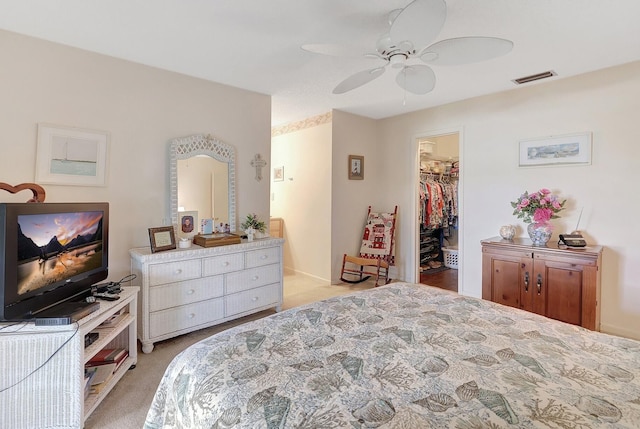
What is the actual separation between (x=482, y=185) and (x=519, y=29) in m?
1.89

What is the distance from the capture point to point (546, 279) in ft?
9.24

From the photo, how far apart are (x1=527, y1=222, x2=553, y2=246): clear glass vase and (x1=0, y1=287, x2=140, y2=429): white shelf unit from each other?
356cm

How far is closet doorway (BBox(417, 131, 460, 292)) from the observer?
4.86 metres

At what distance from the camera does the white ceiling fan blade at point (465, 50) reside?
1680 mm

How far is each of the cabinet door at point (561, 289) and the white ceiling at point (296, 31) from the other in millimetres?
1766

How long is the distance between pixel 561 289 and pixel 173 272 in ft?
10.8

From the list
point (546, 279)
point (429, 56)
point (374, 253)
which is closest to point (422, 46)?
point (429, 56)

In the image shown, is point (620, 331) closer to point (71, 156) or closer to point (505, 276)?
point (505, 276)

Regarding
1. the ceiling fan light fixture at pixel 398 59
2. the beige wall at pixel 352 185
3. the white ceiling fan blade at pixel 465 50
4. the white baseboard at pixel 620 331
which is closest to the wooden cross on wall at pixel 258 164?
the beige wall at pixel 352 185

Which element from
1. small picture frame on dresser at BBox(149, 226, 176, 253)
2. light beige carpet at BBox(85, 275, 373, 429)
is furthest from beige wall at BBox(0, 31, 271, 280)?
light beige carpet at BBox(85, 275, 373, 429)

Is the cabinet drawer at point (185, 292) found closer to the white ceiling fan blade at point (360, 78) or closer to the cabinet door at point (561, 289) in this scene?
the white ceiling fan blade at point (360, 78)

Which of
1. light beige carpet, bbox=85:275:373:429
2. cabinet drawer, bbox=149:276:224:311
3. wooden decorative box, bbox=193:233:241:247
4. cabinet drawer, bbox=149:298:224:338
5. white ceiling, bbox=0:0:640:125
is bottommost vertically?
light beige carpet, bbox=85:275:373:429

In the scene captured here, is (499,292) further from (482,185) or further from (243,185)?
(243,185)

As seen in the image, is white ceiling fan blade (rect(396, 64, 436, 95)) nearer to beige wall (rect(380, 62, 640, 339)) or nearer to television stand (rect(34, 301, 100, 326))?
beige wall (rect(380, 62, 640, 339))
